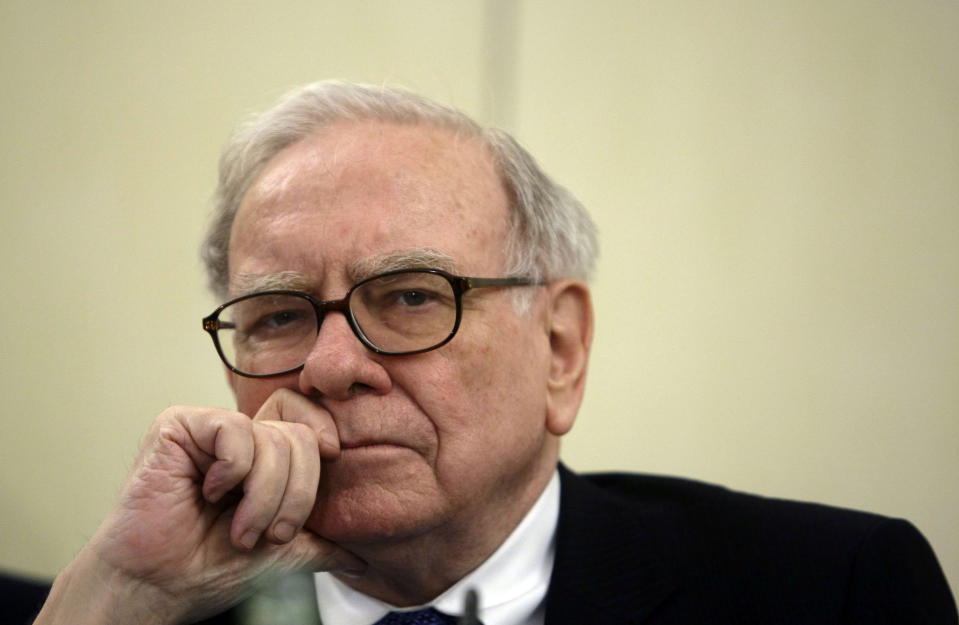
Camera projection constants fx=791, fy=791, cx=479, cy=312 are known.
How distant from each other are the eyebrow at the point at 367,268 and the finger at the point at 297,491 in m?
0.30

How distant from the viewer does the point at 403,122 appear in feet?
5.48

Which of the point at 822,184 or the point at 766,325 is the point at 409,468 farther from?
the point at 822,184

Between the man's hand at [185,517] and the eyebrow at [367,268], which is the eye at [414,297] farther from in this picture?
the man's hand at [185,517]

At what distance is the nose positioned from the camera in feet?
4.52

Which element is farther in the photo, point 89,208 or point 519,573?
point 89,208

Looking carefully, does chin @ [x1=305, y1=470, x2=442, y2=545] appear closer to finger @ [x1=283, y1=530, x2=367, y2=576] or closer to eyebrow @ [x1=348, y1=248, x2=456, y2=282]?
finger @ [x1=283, y1=530, x2=367, y2=576]

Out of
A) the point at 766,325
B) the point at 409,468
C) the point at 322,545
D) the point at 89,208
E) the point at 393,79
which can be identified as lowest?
the point at 322,545

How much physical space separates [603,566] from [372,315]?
0.73 meters

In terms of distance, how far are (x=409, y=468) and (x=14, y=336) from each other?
1606 millimetres

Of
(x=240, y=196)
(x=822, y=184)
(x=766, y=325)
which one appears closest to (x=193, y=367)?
(x=240, y=196)

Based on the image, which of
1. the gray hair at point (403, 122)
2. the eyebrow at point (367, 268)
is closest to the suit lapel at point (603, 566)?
the gray hair at point (403, 122)

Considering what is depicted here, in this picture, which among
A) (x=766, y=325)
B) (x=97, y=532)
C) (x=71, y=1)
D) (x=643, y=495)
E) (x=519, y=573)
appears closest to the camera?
(x=97, y=532)

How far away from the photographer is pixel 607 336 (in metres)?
2.34

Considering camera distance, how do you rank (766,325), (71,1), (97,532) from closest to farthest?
(97,532), (766,325), (71,1)
